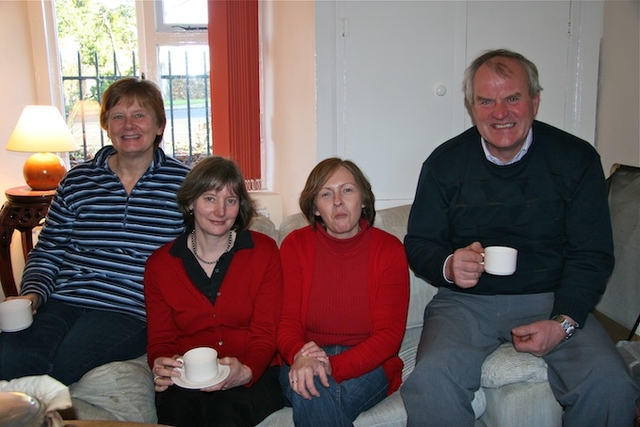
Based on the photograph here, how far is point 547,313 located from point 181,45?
274 cm

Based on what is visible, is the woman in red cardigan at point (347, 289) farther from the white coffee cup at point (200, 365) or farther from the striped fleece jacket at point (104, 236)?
the striped fleece jacket at point (104, 236)

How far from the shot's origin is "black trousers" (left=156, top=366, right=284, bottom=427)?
1469 millimetres

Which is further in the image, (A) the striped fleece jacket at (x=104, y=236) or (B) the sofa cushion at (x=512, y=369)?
(A) the striped fleece jacket at (x=104, y=236)

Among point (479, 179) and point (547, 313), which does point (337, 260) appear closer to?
point (479, 179)

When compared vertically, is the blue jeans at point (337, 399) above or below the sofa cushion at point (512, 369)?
below

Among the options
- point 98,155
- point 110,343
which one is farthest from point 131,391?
point 98,155

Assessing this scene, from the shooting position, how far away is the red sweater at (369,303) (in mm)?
1615

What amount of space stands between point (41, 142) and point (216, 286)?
189cm

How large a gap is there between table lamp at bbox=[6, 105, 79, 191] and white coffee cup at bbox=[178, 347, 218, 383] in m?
2.16

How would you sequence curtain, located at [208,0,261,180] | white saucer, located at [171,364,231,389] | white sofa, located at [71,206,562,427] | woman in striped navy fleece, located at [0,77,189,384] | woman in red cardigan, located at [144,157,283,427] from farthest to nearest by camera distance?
curtain, located at [208,0,261,180] → woman in striped navy fleece, located at [0,77,189,384] → woman in red cardigan, located at [144,157,283,427] → white sofa, located at [71,206,562,427] → white saucer, located at [171,364,231,389]

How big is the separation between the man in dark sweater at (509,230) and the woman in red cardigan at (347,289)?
0.40 feet

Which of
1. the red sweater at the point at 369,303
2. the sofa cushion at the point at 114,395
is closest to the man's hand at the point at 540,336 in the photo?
the red sweater at the point at 369,303

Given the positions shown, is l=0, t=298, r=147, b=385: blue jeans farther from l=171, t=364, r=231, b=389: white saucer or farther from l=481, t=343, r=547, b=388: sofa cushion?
l=481, t=343, r=547, b=388: sofa cushion

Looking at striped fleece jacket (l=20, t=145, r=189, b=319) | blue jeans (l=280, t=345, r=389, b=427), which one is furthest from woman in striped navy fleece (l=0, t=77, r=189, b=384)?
blue jeans (l=280, t=345, r=389, b=427)
